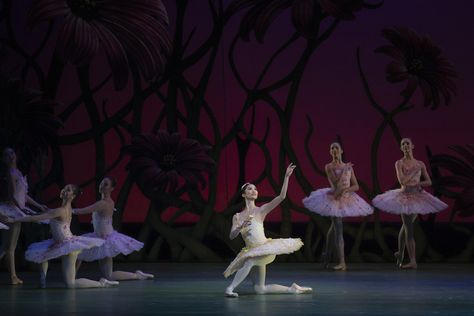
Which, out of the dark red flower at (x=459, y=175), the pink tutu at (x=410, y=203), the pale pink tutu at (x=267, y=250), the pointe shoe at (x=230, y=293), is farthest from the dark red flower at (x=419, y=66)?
the pointe shoe at (x=230, y=293)

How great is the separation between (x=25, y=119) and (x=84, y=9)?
1.45 m

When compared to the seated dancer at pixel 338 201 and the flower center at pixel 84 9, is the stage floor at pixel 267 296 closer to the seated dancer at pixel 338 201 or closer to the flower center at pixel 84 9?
the seated dancer at pixel 338 201

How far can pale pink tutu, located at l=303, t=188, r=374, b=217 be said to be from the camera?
8.93 metres

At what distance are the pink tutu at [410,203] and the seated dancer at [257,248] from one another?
2.93 meters

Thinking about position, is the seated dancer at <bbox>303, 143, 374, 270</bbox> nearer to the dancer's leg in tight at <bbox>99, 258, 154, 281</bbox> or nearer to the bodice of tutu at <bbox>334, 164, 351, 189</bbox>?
the bodice of tutu at <bbox>334, 164, 351, 189</bbox>

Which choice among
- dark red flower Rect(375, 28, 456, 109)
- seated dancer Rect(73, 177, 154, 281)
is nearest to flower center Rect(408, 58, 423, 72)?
dark red flower Rect(375, 28, 456, 109)

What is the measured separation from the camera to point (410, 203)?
29.9ft

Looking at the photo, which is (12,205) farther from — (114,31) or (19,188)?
(114,31)

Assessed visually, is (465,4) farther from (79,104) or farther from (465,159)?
(79,104)

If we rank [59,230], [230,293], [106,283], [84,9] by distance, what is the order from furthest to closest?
[84,9]
[106,283]
[59,230]
[230,293]

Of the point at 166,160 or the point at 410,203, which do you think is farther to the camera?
the point at 166,160

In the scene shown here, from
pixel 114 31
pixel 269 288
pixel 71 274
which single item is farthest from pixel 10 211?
pixel 114 31

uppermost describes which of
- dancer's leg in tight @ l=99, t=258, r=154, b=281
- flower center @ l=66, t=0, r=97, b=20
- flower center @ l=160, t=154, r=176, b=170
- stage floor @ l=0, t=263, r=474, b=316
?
flower center @ l=66, t=0, r=97, b=20

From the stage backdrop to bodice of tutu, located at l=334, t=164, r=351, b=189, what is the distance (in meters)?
1.43
